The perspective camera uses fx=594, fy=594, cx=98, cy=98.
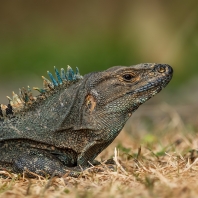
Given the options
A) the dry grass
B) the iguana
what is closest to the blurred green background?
the dry grass

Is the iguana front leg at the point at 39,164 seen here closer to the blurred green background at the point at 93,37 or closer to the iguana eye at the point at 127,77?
the iguana eye at the point at 127,77

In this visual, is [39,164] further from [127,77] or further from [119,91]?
[127,77]

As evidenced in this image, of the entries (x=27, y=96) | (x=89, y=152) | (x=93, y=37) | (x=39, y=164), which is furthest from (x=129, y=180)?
(x=93, y=37)

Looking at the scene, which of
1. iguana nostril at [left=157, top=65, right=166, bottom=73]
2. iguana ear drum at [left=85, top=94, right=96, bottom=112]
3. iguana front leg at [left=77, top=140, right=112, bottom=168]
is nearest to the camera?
iguana front leg at [left=77, top=140, right=112, bottom=168]

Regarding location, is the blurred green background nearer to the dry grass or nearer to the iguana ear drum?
the dry grass

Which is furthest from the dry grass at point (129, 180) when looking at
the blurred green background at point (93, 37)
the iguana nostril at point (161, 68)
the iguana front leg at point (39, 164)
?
the blurred green background at point (93, 37)

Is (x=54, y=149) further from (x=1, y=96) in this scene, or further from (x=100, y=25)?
(x=100, y=25)

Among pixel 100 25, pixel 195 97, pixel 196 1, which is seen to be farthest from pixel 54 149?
pixel 100 25
